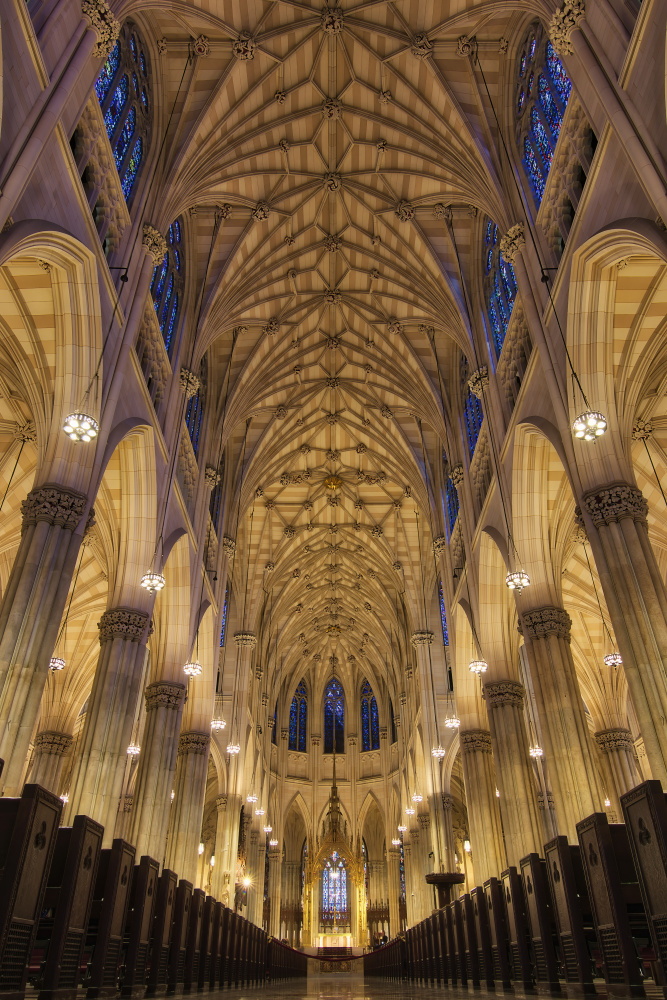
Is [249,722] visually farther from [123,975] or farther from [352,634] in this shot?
[123,975]

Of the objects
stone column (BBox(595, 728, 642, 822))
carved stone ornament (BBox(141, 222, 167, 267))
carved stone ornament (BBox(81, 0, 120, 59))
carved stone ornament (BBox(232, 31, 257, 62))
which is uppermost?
carved stone ornament (BBox(232, 31, 257, 62))

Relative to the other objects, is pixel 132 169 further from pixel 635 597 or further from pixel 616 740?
pixel 616 740

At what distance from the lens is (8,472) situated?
18.9 m

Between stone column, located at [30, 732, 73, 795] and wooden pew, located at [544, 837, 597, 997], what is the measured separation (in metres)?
23.7

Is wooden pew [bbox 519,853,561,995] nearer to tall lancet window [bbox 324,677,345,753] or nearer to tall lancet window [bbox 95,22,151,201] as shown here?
tall lancet window [bbox 95,22,151,201]

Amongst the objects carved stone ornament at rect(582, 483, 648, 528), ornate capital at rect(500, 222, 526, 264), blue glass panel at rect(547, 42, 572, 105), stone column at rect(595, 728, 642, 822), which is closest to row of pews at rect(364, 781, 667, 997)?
carved stone ornament at rect(582, 483, 648, 528)

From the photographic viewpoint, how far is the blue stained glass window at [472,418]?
2240 centimetres

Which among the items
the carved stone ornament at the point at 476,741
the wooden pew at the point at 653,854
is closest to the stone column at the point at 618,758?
the carved stone ornament at the point at 476,741

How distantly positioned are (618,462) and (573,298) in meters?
3.23

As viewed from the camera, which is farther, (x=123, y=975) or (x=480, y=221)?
(x=480, y=221)

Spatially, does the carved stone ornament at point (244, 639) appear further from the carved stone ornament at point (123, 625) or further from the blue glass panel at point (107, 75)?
the blue glass panel at point (107, 75)

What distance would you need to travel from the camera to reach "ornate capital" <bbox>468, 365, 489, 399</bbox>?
19.2 m

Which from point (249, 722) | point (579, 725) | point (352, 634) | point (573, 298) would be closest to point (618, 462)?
point (573, 298)

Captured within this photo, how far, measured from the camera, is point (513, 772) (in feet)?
59.2
